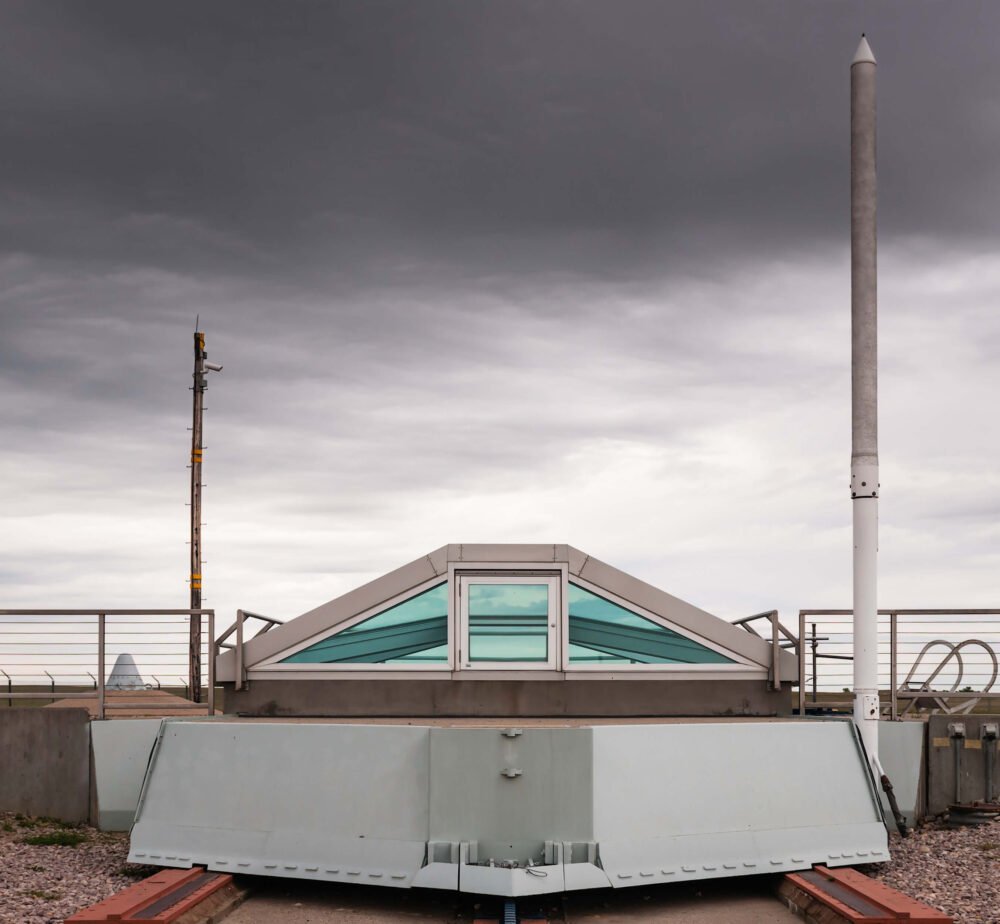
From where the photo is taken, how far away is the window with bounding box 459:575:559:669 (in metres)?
14.7

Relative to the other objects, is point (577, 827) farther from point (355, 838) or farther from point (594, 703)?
point (594, 703)

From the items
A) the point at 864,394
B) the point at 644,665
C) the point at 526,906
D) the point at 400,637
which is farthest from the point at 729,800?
the point at 864,394

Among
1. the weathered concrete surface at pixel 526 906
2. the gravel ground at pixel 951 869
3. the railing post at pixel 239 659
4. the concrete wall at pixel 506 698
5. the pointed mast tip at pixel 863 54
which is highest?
the pointed mast tip at pixel 863 54

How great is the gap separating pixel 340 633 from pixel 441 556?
5.19ft

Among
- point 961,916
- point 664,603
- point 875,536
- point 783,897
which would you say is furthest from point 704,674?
point 961,916

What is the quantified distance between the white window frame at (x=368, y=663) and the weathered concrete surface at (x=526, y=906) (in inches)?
127

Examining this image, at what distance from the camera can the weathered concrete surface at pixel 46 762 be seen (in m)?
14.8

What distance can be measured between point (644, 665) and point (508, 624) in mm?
1727

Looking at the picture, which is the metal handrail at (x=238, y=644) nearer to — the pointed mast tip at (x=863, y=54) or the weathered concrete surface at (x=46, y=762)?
the weathered concrete surface at (x=46, y=762)

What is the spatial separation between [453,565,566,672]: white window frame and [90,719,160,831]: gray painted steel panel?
3795mm

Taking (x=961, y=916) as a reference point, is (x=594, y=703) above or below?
above

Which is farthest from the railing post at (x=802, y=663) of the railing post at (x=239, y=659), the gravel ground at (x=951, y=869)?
the railing post at (x=239, y=659)

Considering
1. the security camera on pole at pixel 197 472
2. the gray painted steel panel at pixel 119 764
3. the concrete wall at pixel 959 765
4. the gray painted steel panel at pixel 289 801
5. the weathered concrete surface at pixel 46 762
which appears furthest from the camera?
the security camera on pole at pixel 197 472

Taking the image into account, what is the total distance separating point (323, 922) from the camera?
420 inches
